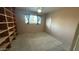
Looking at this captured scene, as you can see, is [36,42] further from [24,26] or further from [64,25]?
[64,25]

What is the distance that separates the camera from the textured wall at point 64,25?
796 mm

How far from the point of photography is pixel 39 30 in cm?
93

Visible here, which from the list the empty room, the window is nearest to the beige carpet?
the empty room

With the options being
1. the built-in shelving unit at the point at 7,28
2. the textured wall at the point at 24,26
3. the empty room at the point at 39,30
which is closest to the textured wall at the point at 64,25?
the empty room at the point at 39,30

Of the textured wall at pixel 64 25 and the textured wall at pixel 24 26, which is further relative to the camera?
the textured wall at pixel 24 26

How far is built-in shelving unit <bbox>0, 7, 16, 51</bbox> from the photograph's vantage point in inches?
31.1

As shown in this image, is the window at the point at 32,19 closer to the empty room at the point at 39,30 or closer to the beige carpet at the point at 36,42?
the empty room at the point at 39,30

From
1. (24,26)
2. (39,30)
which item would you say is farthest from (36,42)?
(24,26)

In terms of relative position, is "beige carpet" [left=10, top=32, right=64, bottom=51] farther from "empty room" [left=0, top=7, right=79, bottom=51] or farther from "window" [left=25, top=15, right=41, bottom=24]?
"window" [left=25, top=15, right=41, bottom=24]

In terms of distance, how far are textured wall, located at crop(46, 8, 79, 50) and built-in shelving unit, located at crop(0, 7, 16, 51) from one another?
46 centimetres
